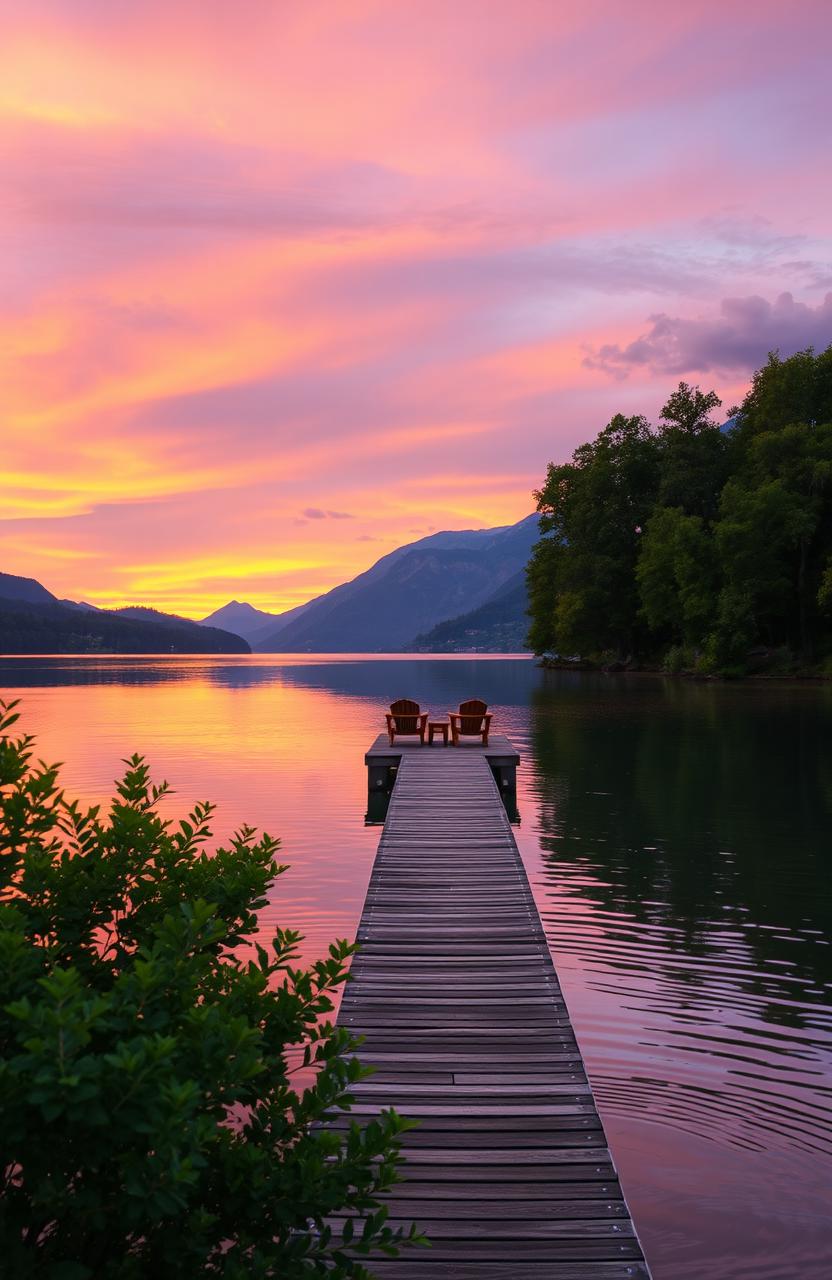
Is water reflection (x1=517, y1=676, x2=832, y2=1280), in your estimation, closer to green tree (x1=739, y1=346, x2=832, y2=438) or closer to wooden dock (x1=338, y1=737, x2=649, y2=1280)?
wooden dock (x1=338, y1=737, x2=649, y2=1280)

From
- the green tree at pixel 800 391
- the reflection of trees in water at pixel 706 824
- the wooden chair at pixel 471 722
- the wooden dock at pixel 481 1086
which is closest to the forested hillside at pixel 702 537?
the green tree at pixel 800 391

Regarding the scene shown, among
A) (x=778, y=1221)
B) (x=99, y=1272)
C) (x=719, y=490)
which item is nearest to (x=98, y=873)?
(x=99, y=1272)

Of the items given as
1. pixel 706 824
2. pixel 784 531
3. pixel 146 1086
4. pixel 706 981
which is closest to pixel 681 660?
pixel 784 531

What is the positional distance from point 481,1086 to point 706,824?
46.0ft

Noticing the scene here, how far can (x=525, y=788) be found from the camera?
2441cm

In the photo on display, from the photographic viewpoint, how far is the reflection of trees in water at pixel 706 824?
41.4 ft

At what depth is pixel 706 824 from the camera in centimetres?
1955

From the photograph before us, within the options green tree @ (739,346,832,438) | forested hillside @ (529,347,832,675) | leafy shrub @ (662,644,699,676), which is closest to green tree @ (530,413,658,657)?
forested hillside @ (529,347,832,675)

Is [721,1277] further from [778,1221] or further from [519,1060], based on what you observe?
[519,1060]

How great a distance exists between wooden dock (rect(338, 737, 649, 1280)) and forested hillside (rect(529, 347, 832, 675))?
55.8m

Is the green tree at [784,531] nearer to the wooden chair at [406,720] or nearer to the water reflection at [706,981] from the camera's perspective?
the water reflection at [706,981]

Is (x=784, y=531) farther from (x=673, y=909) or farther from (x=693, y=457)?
(x=673, y=909)

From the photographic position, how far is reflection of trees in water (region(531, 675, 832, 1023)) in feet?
41.4

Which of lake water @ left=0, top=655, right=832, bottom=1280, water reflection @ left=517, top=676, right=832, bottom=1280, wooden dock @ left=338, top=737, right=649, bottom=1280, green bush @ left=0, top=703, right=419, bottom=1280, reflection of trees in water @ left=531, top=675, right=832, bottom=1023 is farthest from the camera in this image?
reflection of trees in water @ left=531, top=675, right=832, bottom=1023
